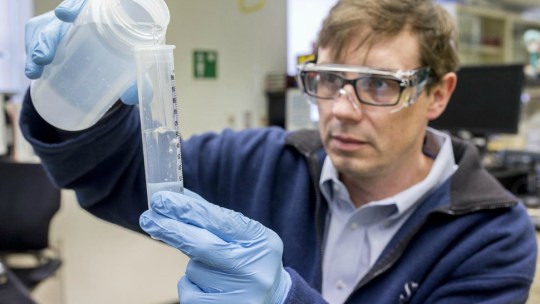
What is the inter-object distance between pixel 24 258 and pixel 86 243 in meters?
0.29

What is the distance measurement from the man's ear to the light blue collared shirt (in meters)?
0.12

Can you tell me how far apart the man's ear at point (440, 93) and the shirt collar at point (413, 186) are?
95 millimetres

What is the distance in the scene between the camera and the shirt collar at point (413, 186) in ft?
3.68

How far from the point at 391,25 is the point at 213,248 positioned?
706 millimetres

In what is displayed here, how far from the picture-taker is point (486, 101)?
8.03 feet

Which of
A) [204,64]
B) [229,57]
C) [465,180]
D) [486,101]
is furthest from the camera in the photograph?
[229,57]

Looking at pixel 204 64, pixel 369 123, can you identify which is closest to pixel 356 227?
pixel 369 123

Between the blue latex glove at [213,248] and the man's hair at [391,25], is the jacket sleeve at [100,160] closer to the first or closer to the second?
the blue latex glove at [213,248]

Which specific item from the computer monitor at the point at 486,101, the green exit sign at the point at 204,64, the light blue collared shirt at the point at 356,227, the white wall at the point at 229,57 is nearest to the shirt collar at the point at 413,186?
the light blue collared shirt at the point at 356,227

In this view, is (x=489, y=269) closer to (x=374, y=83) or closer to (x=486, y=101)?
(x=374, y=83)

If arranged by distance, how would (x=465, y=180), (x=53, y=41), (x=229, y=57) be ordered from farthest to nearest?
(x=229, y=57) → (x=465, y=180) → (x=53, y=41)

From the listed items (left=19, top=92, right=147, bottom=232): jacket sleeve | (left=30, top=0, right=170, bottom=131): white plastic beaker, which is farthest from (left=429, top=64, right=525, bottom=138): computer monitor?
(left=30, top=0, right=170, bottom=131): white plastic beaker

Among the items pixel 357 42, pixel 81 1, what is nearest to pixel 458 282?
pixel 357 42

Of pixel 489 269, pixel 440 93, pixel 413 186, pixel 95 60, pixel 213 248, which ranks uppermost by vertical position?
pixel 95 60
